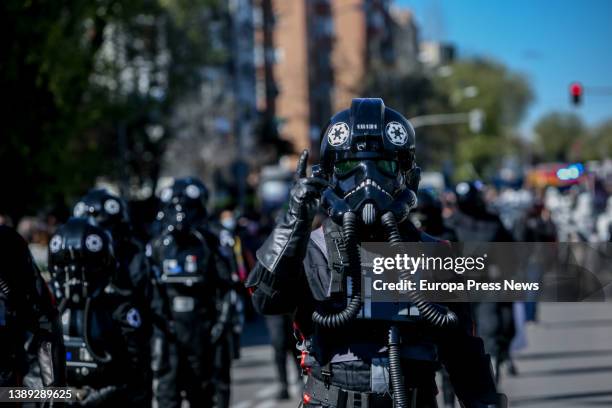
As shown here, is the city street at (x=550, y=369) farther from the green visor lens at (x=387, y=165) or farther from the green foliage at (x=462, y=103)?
the green foliage at (x=462, y=103)

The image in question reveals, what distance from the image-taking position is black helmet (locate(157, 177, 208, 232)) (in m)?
8.62

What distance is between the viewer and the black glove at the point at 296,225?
3752 mm

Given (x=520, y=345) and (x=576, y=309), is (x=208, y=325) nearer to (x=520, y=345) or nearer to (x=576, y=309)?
(x=520, y=345)

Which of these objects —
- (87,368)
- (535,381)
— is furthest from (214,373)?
(535,381)

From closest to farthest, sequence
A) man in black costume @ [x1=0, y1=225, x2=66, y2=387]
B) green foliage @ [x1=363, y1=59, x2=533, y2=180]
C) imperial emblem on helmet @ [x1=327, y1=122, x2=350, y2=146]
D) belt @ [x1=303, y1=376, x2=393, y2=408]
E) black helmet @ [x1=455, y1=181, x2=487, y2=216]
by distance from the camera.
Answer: belt @ [x1=303, y1=376, x2=393, y2=408], imperial emblem on helmet @ [x1=327, y1=122, x2=350, y2=146], man in black costume @ [x1=0, y1=225, x2=66, y2=387], black helmet @ [x1=455, y1=181, x2=487, y2=216], green foliage @ [x1=363, y1=59, x2=533, y2=180]

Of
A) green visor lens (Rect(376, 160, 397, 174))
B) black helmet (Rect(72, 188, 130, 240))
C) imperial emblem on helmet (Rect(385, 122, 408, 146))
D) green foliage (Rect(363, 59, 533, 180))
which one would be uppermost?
green foliage (Rect(363, 59, 533, 180))

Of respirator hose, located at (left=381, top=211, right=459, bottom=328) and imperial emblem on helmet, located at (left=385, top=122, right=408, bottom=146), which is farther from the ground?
imperial emblem on helmet, located at (left=385, top=122, right=408, bottom=146)

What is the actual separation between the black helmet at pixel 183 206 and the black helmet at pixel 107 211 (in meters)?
0.44

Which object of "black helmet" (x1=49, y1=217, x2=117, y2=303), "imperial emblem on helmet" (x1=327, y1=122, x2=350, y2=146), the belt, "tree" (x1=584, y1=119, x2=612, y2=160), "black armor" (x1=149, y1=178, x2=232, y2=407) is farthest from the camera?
"tree" (x1=584, y1=119, x2=612, y2=160)

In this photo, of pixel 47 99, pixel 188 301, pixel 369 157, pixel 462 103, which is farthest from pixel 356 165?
pixel 462 103

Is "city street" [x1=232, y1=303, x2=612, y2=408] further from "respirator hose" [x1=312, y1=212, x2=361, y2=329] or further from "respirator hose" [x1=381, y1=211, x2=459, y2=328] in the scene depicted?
"respirator hose" [x1=312, y1=212, x2=361, y2=329]

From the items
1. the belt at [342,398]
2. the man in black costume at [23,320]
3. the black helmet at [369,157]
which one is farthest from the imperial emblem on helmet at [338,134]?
the man in black costume at [23,320]

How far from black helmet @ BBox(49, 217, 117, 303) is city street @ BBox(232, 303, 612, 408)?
14.0ft

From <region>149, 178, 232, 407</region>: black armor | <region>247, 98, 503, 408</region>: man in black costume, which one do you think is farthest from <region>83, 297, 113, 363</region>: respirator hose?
<region>247, 98, 503, 408</region>: man in black costume
